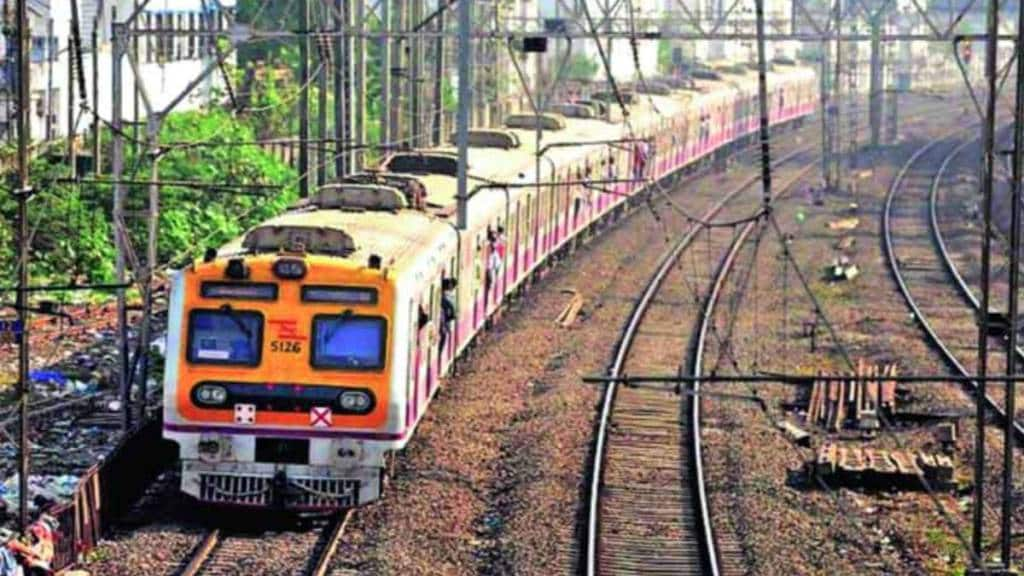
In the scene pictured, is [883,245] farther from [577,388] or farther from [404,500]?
[404,500]

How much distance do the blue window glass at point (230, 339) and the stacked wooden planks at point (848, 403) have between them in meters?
6.86

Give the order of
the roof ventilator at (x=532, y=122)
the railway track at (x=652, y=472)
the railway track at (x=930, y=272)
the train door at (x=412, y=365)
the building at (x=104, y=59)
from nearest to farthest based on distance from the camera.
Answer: the railway track at (x=652, y=472)
the train door at (x=412, y=365)
the railway track at (x=930, y=272)
the roof ventilator at (x=532, y=122)
the building at (x=104, y=59)

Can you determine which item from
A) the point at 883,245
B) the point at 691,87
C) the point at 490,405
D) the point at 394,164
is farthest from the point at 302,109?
the point at 691,87

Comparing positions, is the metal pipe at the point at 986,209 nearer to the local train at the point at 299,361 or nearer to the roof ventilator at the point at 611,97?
the local train at the point at 299,361

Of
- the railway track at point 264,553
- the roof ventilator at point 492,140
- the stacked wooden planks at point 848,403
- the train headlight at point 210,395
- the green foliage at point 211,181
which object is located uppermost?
the roof ventilator at point 492,140

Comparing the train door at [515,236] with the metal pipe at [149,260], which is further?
the train door at [515,236]

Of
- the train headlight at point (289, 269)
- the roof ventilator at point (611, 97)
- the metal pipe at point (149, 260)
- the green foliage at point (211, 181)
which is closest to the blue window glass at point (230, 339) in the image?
the train headlight at point (289, 269)

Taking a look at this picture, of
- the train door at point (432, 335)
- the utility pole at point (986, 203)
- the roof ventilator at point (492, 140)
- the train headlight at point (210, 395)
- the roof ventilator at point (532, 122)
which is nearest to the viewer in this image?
the utility pole at point (986, 203)

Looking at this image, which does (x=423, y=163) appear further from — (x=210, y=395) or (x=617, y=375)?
(x=210, y=395)

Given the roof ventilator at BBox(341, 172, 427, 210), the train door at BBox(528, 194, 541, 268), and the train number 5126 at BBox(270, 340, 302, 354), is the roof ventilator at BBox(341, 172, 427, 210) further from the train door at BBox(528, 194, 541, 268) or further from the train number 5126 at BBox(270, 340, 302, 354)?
the train door at BBox(528, 194, 541, 268)

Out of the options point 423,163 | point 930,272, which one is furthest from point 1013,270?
point 930,272

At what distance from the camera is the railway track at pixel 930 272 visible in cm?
2558

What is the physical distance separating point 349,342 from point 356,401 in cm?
44

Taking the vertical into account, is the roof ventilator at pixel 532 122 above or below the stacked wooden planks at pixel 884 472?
above
